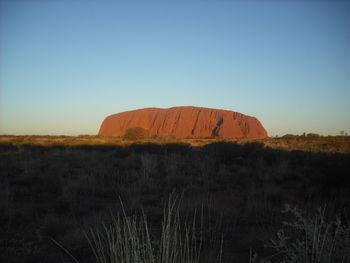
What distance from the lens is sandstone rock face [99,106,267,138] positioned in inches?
2469

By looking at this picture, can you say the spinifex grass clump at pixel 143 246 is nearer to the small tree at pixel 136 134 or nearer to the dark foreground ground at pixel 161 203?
the dark foreground ground at pixel 161 203

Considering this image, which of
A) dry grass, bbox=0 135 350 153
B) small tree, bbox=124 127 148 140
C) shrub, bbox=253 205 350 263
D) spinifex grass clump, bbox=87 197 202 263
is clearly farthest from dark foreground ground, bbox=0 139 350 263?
small tree, bbox=124 127 148 140

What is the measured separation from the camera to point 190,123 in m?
65.4

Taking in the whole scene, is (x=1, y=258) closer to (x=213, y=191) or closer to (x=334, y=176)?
(x=213, y=191)

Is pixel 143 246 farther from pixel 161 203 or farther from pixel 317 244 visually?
pixel 161 203

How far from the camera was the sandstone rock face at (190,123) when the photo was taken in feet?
206

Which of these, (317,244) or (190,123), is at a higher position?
(190,123)

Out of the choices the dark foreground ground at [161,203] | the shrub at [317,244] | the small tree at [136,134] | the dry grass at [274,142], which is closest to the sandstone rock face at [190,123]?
the small tree at [136,134]

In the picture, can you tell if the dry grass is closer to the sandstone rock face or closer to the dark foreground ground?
the dark foreground ground

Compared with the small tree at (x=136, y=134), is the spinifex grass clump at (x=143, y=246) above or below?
below

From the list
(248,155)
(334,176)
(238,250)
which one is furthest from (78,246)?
(248,155)

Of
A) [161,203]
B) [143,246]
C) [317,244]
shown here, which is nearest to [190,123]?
[161,203]

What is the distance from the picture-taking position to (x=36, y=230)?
3648 mm

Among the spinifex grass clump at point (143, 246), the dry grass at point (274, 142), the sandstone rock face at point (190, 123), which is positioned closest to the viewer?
the spinifex grass clump at point (143, 246)
